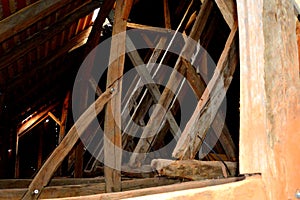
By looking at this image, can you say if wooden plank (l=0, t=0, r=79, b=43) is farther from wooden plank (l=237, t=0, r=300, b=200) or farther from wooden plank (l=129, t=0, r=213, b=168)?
wooden plank (l=237, t=0, r=300, b=200)

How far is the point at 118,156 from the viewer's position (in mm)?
2932

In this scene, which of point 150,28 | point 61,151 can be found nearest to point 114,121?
point 61,151

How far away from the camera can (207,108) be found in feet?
8.63

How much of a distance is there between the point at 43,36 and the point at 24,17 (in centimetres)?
152

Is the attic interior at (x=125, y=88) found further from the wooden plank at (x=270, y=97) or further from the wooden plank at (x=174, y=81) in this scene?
the wooden plank at (x=270, y=97)

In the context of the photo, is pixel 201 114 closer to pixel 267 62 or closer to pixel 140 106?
pixel 267 62

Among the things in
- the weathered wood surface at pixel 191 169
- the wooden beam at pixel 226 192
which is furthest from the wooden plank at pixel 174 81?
the wooden beam at pixel 226 192

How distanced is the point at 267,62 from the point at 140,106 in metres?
4.10

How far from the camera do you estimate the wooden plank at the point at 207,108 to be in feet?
8.33

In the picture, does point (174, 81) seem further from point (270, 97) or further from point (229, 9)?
point (270, 97)

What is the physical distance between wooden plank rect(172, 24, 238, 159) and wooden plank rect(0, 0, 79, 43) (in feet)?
5.24

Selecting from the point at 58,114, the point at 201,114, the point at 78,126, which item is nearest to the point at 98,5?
the point at 78,126

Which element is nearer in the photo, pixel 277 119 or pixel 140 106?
pixel 277 119

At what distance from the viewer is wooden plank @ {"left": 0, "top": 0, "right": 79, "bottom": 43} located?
2766mm
